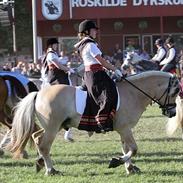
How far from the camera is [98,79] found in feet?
26.9

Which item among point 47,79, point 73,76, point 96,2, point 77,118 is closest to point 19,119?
point 77,118

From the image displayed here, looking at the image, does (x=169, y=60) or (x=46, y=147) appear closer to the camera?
(x=46, y=147)

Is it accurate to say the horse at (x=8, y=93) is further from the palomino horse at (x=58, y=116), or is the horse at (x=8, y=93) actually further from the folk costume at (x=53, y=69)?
the palomino horse at (x=58, y=116)

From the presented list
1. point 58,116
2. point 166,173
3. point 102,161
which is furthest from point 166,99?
point 58,116

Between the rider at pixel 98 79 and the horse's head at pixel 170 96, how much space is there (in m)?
0.79

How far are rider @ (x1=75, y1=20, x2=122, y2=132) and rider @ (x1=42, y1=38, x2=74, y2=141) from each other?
9.36 feet

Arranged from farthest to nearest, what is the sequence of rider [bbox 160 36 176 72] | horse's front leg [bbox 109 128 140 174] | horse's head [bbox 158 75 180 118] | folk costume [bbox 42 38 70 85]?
rider [bbox 160 36 176 72] → folk costume [bbox 42 38 70 85] → horse's head [bbox 158 75 180 118] → horse's front leg [bbox 109 128 140 174]

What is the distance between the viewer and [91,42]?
8.21 metres

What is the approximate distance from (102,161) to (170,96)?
1696mm

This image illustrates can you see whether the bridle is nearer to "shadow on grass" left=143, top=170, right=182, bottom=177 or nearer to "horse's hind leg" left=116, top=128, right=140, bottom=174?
"horse's hind leg" left=116, top=128, right=140, bottom=174

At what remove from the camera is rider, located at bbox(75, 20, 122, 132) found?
812cm

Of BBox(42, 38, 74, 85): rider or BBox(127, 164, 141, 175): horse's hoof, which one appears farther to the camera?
BBox(42, 38, 74, 85): rider

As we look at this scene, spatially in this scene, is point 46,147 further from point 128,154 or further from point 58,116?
point 128,154

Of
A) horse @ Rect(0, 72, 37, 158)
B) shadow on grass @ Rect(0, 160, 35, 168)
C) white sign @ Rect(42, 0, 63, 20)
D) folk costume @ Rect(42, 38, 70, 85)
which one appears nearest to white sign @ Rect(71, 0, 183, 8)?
white sign @ Rect(42, 0, 63, 20)
